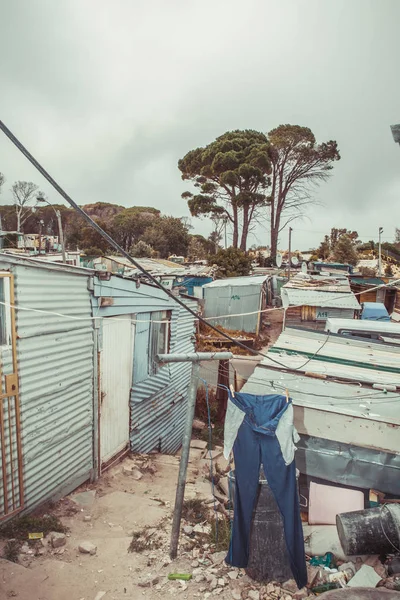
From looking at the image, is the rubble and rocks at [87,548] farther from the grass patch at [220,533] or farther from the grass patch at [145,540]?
the grass patch at [220,533]

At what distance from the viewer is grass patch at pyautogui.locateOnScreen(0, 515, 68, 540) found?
4.54 meters

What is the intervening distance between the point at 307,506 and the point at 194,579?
214 cm

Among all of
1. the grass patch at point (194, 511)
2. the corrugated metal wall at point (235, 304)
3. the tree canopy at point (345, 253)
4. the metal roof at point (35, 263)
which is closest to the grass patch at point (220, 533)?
the grass patch at point (194, 511)

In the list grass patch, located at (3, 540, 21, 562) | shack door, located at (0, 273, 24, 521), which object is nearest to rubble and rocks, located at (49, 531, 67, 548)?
grass patch, located at (3, 540, 21, 562)

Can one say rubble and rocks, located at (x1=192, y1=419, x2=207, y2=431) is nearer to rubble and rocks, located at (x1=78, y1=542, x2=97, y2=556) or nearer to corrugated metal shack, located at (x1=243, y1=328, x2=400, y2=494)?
corrugated metal shack, located at (x1=243, y1=328, x2=400, y2=494)

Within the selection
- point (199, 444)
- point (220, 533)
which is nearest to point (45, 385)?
point (220, 533)

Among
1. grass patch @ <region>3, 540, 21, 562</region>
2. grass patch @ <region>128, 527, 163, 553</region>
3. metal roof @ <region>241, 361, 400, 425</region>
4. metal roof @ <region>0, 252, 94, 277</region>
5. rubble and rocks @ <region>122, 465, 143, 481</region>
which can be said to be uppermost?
metal roof @ <region>0, 252, 94, 277</region>

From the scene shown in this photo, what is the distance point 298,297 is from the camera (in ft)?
57.6

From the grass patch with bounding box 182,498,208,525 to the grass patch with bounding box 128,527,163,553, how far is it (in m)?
0.56

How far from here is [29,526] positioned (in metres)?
4.71

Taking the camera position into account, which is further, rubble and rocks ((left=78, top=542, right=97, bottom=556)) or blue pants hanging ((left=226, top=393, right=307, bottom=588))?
rubble and rocks ((left=78, top=542, right=97, bottom=556))

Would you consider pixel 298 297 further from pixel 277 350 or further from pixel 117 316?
pixel 117 316

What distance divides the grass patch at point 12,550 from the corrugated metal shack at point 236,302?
14.4 meters

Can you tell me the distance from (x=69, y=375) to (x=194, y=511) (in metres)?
2.78
